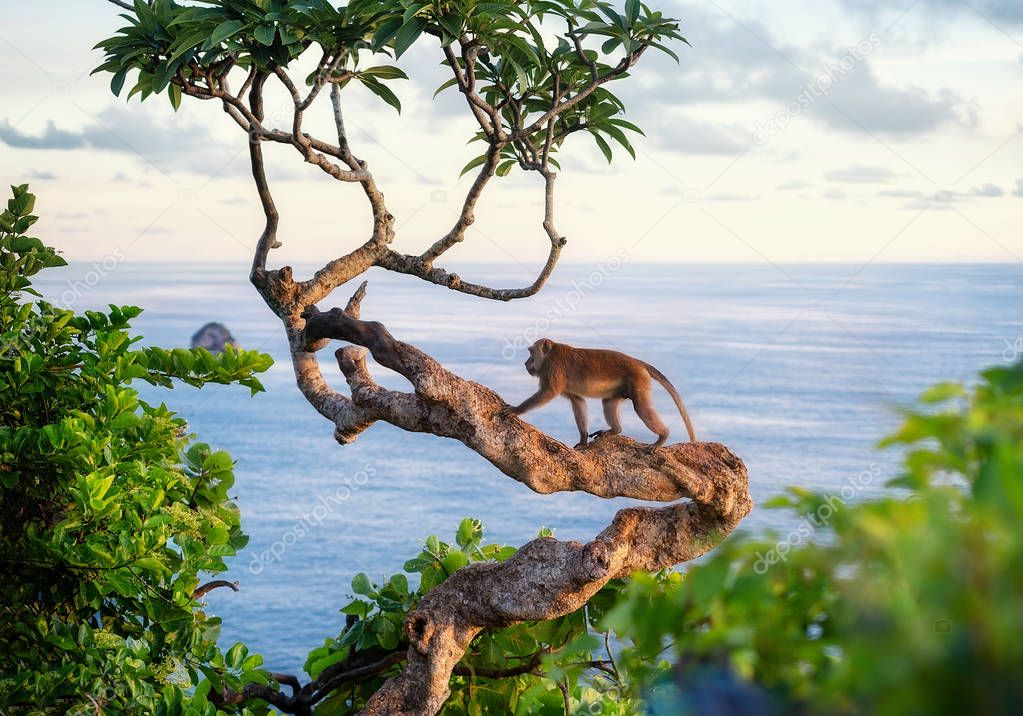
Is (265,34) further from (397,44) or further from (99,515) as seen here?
(99,515)

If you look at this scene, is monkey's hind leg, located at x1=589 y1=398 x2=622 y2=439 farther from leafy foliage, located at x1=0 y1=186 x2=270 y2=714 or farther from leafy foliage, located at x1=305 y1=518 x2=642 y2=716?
leafy foliage, located at x1=0 y1=186 x2=270 y2=714

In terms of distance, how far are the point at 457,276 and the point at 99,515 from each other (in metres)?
1.31

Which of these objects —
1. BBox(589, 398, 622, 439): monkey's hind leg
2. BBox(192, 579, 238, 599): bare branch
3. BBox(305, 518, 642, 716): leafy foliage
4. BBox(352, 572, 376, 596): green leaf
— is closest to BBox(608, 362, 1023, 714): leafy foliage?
BBox(589, 398, 622, 439): monkey's hind leg

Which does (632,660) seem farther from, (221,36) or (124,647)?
(221,36)

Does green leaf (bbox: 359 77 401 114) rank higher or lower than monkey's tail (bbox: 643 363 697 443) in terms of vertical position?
higher

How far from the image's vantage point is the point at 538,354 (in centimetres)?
319

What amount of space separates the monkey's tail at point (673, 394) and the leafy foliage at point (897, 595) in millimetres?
2183

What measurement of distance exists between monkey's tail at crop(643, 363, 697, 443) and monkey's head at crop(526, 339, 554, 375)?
315 millimetres

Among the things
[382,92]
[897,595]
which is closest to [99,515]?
[382,92]

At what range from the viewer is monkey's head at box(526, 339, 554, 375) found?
317 centimetres

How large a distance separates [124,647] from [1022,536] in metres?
2.36

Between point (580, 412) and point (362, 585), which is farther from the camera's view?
point (362, 585)

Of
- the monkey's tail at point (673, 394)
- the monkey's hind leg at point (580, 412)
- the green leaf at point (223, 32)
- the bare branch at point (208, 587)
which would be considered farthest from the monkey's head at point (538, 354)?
the green leaf at point (223, 32)

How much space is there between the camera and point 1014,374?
85cm
